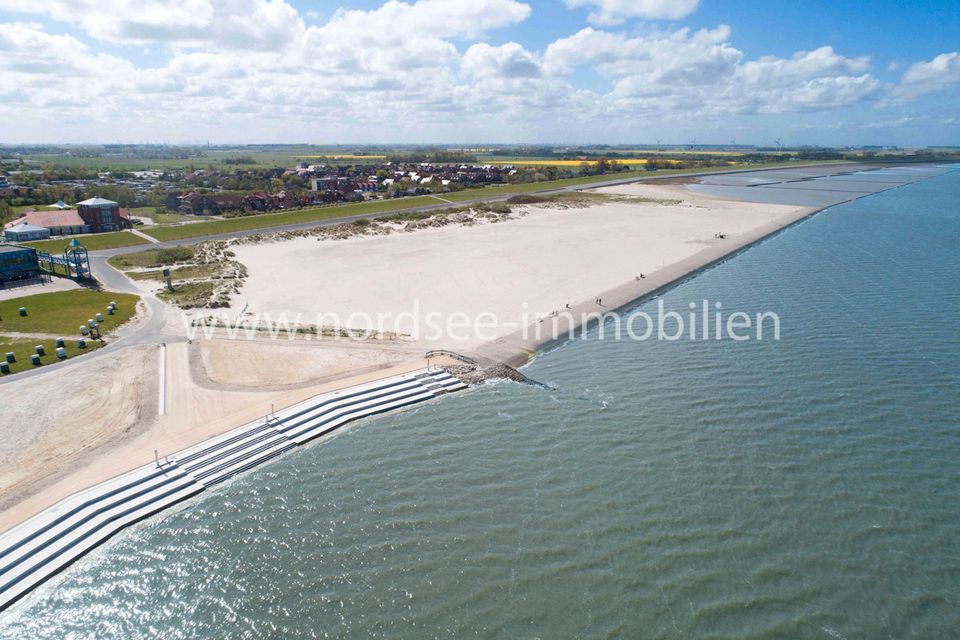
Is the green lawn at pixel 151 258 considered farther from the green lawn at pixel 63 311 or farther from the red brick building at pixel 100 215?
the red brick building at pixel 100 215

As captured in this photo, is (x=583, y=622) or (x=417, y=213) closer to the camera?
(x=583, y=622)

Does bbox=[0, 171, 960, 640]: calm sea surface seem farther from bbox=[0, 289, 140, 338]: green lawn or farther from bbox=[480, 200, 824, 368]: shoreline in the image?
bbox=[0, 289, 140, 338]: green lawn

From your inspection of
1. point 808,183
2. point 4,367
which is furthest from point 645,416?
point 808,183

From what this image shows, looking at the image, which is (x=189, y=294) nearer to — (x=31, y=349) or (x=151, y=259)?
(x=31, y=349)

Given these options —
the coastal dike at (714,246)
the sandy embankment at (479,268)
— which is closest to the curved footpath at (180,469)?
the coastal dike at (714,246)

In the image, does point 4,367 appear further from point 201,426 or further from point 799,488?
point 799,488

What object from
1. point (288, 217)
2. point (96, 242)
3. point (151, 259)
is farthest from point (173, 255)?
point (288, 217)
